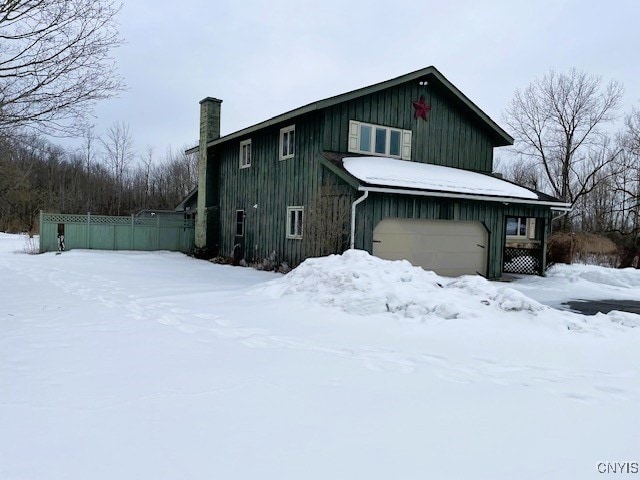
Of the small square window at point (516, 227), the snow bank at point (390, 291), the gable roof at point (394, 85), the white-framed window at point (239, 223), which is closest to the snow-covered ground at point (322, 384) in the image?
the snow bank at point (390, 291)

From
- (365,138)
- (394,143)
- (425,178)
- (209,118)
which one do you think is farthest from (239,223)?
(425,178)

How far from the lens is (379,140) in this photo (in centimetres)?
1480

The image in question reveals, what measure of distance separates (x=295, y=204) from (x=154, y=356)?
31.9 ft

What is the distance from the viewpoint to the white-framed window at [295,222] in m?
14.1

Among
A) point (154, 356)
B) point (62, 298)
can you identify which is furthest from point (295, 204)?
point (154, 356)

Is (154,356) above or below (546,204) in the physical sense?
below

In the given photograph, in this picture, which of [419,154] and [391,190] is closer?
[391,190]

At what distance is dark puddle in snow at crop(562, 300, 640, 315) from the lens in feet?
30.9

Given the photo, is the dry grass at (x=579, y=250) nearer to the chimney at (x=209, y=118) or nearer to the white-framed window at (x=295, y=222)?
the white-framed window at (x=295, y=222)

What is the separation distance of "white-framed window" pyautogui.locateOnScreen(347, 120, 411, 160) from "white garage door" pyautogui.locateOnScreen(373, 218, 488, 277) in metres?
2.84

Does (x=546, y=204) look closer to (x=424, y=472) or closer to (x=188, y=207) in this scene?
(x=424, y=472)

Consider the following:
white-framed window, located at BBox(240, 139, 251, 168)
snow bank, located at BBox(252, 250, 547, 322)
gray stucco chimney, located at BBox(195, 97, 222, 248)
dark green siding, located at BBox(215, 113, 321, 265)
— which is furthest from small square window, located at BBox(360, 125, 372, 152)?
gray stucco chimney, located at BBox(195, 97, 222, 248)

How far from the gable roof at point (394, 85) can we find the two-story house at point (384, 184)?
0.04 m

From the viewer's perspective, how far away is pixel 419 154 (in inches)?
610
